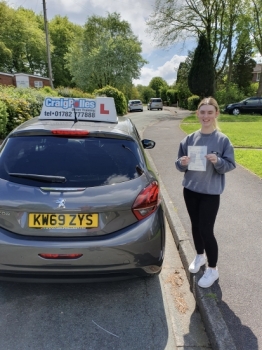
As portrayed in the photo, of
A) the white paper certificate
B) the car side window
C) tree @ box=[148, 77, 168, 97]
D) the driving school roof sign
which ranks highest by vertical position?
tree @ box=[148, 77, 168, 97]

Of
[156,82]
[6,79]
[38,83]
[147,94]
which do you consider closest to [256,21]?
[38,83]

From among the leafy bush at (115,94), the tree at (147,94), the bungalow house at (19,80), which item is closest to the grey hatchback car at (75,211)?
the leafy bush at (115,94)

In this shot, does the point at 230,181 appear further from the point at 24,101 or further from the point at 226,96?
the point at 226,96

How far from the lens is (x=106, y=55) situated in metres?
37.5

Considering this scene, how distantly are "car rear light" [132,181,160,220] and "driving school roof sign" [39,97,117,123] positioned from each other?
114cm

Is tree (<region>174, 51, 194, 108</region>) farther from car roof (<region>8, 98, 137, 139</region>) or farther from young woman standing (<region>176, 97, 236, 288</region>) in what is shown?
young woman standing (<region>176, 97, 236, 288</region>)

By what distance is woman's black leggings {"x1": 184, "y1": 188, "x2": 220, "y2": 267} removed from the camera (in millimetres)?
2616

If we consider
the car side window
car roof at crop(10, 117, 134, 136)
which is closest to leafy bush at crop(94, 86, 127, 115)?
the car side window

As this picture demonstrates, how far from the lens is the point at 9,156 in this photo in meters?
2.52

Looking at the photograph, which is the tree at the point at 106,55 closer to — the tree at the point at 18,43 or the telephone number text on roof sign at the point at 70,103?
the tree at the point at 18,43

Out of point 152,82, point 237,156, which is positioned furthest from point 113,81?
point 152,82

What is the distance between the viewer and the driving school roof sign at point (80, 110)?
3.23 m

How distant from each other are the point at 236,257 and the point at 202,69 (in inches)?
987

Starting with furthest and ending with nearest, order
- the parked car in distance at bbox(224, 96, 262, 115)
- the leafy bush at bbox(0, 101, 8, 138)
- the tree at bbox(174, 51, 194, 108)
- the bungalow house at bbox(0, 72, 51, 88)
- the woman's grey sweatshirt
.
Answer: the tree at bbox(174, 51, 194, 108) < the bungalow house at bbox(0, 72, 51, 88) < the parked car in distance at bbox(224, 96, 262, 115) < the leafy bush at bbox(0, 101, 8, 138) < the woman's grey sweatshirt
